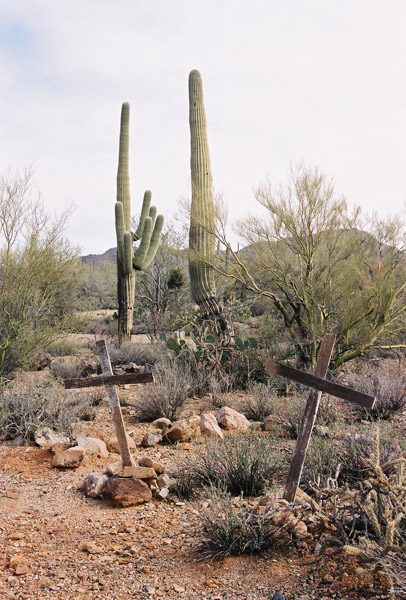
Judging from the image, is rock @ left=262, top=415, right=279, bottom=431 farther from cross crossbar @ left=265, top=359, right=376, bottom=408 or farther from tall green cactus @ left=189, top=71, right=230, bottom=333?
tall green cactus @ left=189, top=71, right=230, bottom=333

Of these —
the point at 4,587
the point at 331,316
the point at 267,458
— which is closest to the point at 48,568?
the point at 4,587

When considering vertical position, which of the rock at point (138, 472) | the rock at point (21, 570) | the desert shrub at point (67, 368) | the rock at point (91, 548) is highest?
the desert shrub at point (67, 368)

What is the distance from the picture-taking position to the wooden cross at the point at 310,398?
4.73m

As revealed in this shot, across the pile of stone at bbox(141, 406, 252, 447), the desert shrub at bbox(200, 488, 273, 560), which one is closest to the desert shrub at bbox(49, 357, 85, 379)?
the pile of stone at bbox(141, 406, 252, 447)

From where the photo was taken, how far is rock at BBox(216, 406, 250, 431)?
7793 mm

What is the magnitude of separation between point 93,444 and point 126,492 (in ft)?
5.83

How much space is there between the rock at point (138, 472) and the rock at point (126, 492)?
7 centimetres

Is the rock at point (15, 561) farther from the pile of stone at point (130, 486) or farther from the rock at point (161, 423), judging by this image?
the rock at point (161, 423)

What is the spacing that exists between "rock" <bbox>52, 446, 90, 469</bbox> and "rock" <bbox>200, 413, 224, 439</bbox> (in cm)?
167

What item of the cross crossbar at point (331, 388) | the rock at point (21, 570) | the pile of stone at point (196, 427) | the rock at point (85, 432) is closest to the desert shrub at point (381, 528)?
the cross crossbar at point (331, 388)

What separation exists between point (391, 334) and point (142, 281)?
14081 millimetres

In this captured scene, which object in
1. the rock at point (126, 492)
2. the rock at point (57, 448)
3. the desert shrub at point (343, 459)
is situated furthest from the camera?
the rock at point (57, 448)

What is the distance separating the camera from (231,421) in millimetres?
7844

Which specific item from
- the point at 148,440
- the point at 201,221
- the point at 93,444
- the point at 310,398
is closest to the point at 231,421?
the point at 148,440
